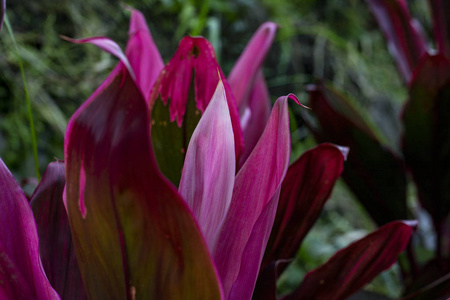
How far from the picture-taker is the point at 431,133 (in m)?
0.56

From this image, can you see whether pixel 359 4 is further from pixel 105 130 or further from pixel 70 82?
pixel 105 130

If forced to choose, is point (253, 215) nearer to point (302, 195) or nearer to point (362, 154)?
point (302, 195)

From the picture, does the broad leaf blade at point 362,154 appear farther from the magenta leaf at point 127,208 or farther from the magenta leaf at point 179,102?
the magenta leaf at point 127,208

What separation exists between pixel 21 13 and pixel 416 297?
1222 mm

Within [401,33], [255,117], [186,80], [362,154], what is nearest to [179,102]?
[186,80]

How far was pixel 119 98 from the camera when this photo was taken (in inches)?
7.6

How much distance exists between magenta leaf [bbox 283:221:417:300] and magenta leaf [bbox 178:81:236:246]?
12 cm

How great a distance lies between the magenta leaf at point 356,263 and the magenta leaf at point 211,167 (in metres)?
0.12

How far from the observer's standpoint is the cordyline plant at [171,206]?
199mm

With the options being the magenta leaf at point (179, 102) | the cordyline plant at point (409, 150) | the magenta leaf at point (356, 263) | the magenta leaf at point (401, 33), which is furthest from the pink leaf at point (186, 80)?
the magenta leaf at point (401, 33)

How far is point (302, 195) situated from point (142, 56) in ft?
0.62

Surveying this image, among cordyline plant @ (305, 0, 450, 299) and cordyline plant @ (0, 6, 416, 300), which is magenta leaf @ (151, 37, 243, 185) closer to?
cordyline plant @ (0, 6, 416, 300)

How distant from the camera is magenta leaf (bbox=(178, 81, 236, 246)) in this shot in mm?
263

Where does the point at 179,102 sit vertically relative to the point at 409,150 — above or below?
above
